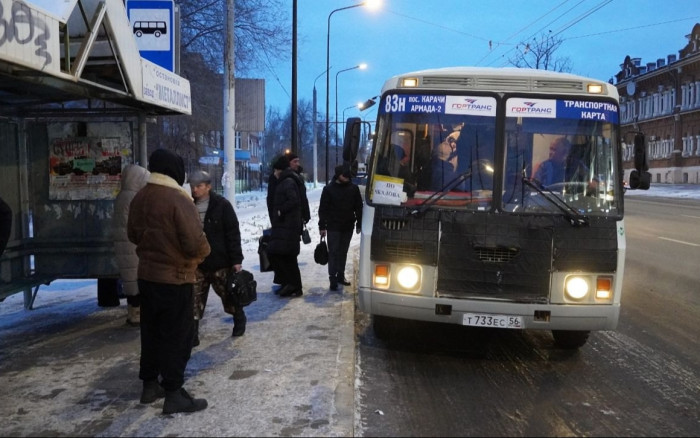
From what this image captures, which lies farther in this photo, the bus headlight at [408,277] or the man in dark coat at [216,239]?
the man in dark coat at [216,239]

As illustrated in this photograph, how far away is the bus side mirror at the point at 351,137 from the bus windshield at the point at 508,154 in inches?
26.9

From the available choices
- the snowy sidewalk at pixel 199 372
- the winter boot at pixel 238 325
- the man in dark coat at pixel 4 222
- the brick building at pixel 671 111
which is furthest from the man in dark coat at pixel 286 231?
the brick building at pixel 671 111

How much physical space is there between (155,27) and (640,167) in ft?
21.3

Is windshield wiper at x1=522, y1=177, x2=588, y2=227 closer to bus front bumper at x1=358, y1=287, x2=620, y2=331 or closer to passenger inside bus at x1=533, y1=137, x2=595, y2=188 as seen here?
passenger inside bus at x1=533, y1=137, x2=595, y2=188

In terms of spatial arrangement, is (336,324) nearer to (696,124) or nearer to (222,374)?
(222,374)

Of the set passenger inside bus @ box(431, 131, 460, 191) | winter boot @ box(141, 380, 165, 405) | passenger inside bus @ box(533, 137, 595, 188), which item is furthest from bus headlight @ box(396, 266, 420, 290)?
winter boot @ box(141, 380, 165, 405)

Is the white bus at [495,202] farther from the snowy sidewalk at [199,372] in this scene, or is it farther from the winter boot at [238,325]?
the winter boot at [238,325]

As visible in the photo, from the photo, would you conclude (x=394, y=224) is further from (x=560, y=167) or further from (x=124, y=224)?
(x=124, y=224)

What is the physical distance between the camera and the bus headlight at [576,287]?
5.22 m

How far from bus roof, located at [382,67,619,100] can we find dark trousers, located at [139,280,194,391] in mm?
2898

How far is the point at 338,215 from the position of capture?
334 inches

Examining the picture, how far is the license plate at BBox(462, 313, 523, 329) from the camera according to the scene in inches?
207

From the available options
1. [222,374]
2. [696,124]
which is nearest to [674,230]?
[222,374]

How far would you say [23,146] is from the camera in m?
6.92
